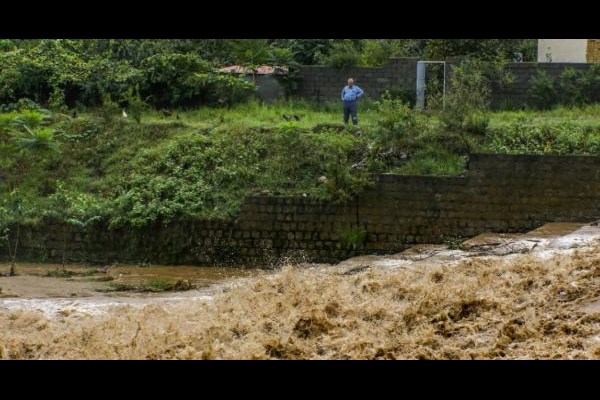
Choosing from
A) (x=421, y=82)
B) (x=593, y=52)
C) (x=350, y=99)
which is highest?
(x=593, y=52)

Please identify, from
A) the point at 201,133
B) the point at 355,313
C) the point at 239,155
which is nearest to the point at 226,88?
the point at 201,133

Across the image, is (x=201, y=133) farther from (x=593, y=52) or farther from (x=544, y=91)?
(x=593, y=52)

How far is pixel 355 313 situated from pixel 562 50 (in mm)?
15724

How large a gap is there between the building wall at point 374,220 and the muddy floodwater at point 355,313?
2804 mm

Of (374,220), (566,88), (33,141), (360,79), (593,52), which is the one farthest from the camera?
(593,52)

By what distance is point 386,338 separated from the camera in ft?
34.9

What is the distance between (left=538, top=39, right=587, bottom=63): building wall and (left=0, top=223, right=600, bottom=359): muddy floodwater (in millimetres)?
10362

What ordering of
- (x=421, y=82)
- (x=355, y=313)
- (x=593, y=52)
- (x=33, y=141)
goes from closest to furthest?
(x=355, y=313)
(x=33, y=141)
(x=421, y=82)
(x=593, y=52)

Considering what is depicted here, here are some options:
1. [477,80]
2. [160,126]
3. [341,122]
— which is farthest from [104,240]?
[477,80]

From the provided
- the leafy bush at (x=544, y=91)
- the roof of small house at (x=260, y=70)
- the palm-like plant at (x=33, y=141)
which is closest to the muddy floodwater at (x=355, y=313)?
the palm-like plant at (x=33, y=141)

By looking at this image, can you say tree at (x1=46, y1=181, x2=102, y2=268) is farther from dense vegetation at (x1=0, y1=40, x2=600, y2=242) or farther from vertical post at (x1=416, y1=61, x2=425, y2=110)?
vertical post at (x1=416, y1=61, x2=425, y2=110)

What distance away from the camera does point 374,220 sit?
1919cm

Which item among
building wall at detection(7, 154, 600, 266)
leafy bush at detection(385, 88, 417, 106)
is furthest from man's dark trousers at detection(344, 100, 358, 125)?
building wall at detection(7, 154, 600, 266)

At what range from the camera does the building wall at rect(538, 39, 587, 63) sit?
82.1 ft
